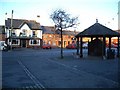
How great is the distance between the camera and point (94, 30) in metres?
28.4

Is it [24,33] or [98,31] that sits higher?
[24,33]

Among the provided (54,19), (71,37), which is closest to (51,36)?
(71,37)

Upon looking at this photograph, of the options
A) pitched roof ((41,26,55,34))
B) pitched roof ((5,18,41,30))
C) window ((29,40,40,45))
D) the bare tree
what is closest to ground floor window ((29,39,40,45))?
window ((29,40,40,45))

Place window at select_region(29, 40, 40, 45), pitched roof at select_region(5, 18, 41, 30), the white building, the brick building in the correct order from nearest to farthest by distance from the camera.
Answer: the white building, pitched roof at select_region(5, 18, 41, 30), window at select_region(29, 40, 40, 45), the brick building

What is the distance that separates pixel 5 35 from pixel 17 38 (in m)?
3.63

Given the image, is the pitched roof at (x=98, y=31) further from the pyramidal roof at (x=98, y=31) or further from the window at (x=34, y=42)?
the window at (x=34, y=42)

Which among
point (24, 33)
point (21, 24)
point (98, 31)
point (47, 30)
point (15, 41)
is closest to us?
point (98, 31)

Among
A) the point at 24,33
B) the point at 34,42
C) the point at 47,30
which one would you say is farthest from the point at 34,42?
the point at 47,30

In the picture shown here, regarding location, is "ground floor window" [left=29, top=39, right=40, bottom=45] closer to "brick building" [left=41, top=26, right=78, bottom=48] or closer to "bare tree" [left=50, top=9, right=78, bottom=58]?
"brick building" [left=41, top=26, right=78, bottom=48]

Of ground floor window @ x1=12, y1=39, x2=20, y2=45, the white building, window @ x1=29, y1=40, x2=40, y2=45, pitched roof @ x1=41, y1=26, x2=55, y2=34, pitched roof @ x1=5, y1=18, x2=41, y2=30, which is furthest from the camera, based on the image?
pitched roof @ x1=41, y1=26, x2=55, y2=34

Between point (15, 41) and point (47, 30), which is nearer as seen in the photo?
point (15, 41)

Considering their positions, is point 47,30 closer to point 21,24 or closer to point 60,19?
point 21,24

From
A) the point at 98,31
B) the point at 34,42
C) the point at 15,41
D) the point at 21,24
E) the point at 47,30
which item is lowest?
the point at 34,42

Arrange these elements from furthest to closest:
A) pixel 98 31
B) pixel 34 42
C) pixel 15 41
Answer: pixel 34 42, pixel 15 41, pixel 98 31
